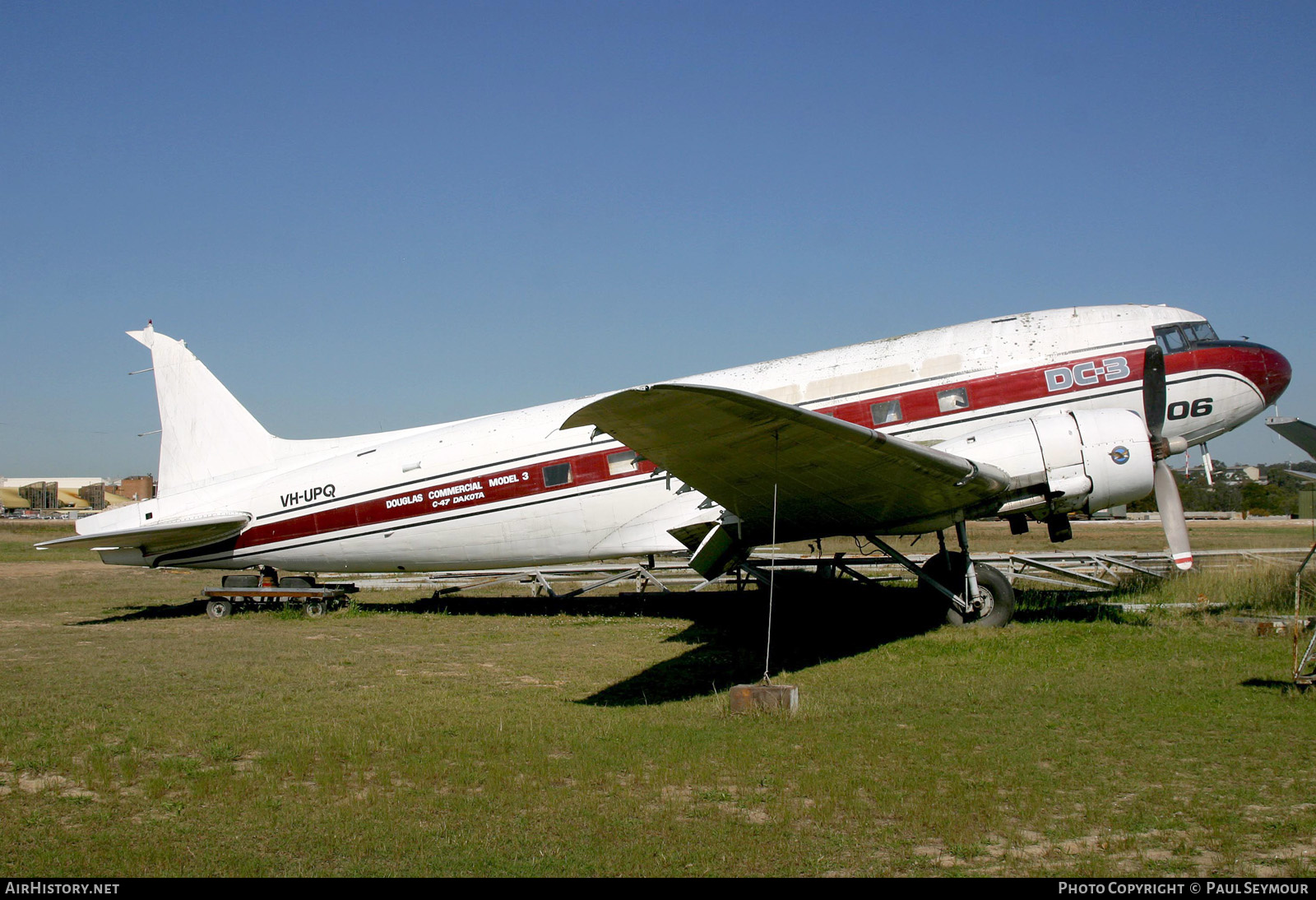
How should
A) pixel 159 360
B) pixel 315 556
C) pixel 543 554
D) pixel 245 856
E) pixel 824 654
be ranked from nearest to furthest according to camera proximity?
pixel 245 856 → pixel 824 654 → pixel 543 554 → pixel 315 556 → pixel 159 360

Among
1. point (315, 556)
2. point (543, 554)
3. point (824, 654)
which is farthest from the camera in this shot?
point (315, 556)

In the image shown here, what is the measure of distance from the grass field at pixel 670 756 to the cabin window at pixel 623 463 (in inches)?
Answer: 106

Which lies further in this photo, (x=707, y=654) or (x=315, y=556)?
(x=315, y=556)

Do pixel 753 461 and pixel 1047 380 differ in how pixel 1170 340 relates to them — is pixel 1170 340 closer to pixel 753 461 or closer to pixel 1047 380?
pixel 1047 380

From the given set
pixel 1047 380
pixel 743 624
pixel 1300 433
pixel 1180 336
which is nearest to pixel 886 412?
pixel 1047 380

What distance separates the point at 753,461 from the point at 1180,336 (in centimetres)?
757

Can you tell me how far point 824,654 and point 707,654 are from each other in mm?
1444

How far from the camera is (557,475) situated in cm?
1455

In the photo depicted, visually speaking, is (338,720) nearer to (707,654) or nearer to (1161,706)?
(707,654)

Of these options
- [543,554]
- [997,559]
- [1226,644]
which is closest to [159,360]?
[543,554]

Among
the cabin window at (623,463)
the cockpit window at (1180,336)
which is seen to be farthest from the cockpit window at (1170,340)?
the cabin window at (623,463)

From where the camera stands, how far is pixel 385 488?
15.4 m

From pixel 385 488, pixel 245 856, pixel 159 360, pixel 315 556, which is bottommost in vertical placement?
pixel 245 856

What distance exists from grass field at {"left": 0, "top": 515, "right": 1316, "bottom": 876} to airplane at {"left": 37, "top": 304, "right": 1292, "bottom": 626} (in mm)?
1710
